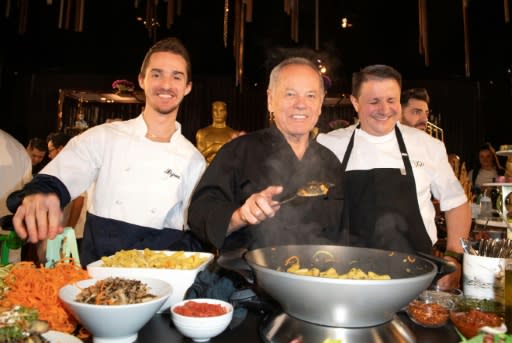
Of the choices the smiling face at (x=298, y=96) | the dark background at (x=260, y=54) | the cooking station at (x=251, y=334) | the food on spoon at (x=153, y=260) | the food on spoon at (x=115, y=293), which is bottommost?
the cooking station at (x=251, y=334)

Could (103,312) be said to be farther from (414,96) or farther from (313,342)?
(414,96)

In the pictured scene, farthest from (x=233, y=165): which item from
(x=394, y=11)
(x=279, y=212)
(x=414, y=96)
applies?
(x=394, y=11)

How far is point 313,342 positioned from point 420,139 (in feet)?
6.11

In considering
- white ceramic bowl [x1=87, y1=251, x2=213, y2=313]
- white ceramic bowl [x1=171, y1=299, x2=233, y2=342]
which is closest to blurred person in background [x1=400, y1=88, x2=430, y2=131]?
white ceramic bowl [x1=87, y1=251, x2=213, y2=313]

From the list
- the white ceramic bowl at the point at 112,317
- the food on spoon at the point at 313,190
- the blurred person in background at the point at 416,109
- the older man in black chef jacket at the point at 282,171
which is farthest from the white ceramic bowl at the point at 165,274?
the blurred person in background at the point at 416,109

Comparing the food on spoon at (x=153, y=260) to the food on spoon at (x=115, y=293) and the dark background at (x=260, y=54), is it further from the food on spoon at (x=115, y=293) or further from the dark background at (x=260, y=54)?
the dark background at (x=260, y=54)

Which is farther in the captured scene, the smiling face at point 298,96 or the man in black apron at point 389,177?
the man in black apron at point 389,177

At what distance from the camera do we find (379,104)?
7.52 ft

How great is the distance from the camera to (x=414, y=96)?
3334mm

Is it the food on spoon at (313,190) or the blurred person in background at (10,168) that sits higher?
the blurred person in background at (10,168)

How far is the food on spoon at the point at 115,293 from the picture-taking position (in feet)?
3.59

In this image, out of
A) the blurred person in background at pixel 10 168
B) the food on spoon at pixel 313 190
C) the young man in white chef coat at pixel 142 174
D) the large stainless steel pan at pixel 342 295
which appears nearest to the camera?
the large stainless steel pan at pixel 342 295

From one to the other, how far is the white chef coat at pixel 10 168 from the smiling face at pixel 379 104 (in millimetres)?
2767

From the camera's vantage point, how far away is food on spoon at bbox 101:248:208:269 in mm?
1429
